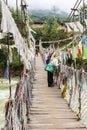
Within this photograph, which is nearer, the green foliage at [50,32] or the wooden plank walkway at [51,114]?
the wooden plank walkway at [51,114]

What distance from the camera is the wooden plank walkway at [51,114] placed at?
5.77m

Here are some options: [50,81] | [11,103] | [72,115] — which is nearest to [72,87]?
[72,115]

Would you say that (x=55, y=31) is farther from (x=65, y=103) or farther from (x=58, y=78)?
(x=65, y=103)

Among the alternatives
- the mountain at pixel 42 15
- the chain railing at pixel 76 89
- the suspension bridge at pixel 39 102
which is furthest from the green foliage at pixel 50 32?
the suspension bridge at pixel 39 102

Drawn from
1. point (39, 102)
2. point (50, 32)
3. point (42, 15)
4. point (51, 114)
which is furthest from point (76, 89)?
point (42, 15)

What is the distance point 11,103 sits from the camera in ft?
13.1

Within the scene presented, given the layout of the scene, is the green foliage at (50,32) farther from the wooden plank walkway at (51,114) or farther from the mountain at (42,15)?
the wooden plank walkway at (51,114)

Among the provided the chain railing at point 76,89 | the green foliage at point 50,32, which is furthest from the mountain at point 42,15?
the chain railing at point 76,89

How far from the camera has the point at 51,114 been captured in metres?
6.55

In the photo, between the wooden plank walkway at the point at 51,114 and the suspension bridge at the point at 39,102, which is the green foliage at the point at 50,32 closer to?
the suspension bridge at the point at 39,102

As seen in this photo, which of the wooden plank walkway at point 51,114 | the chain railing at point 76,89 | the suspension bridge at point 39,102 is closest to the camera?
the suspension bridge at point 39,102

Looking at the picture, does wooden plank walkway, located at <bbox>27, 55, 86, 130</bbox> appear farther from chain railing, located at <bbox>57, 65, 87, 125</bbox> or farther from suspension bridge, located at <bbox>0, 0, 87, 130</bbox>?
chain railing, located at <bbox>57, 65, 87, 125</bbox>

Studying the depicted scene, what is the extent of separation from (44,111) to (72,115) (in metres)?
0.51

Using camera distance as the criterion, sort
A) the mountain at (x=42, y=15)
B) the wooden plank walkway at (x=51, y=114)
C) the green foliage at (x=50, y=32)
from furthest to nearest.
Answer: the mountain at (x=42, y=15)
the green foliage at (x=50, y=32)
the wooden plank walkway at (x=51, y=114)
